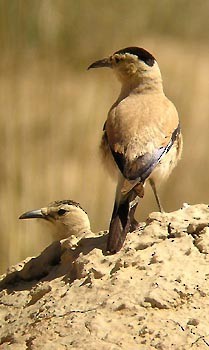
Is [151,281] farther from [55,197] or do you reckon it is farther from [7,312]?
[55,197]

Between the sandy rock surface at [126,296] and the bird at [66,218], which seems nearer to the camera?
the sandy rock surface at [126,296]

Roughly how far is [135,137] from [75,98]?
1724 millimetres

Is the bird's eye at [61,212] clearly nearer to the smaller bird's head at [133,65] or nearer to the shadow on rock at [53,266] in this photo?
the shadow on rock at [53,266]

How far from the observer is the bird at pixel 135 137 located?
173 inches

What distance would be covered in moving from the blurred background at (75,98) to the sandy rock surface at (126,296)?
141cm

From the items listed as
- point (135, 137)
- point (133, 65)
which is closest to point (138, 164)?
point (135, 137)

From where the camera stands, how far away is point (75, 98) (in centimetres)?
627

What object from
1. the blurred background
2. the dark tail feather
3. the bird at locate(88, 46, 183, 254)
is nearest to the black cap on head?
the bird at locate(88, 46, 183, 254)

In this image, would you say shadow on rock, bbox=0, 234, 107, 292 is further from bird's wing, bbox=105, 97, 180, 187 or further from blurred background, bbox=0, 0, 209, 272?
blurred background, bbox=0, 0, 209, 272

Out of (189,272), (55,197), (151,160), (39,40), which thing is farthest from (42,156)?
(189,272)

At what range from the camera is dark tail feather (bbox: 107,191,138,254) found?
422 cm

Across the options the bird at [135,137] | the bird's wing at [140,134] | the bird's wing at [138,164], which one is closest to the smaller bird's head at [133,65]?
the bird at [135,137]

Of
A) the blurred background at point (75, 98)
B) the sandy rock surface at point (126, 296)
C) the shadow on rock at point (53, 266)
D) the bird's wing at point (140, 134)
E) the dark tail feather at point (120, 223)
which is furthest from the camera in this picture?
the blurred background at point (75, 98)

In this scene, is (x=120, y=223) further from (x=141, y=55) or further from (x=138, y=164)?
(x=141, y=55)
